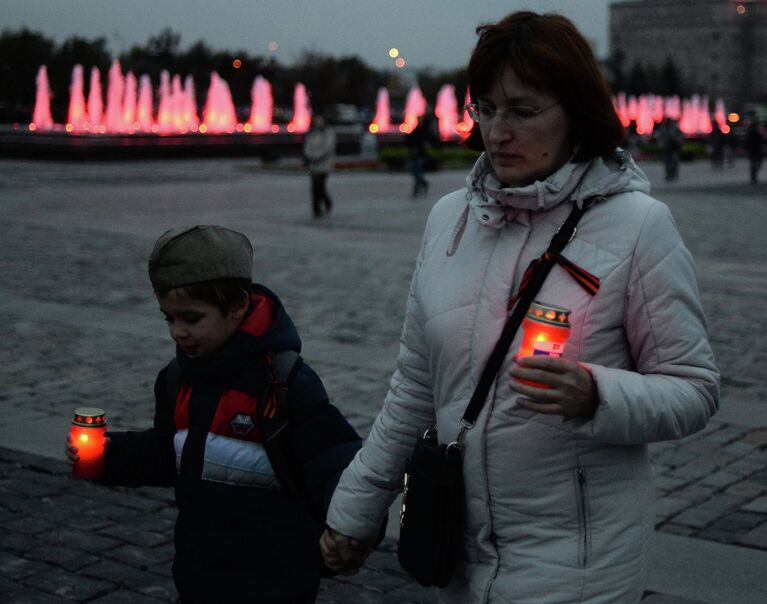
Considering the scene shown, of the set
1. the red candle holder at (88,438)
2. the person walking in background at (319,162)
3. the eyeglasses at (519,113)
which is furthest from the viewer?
the person walking in background at (319,162)

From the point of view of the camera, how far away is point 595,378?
7.73ft

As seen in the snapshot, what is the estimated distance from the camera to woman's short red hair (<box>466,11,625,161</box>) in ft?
8.41

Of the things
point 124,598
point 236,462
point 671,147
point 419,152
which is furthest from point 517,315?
point 671,147

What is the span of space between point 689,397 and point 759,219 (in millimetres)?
20015

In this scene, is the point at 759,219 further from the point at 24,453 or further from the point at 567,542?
the point at 567,542

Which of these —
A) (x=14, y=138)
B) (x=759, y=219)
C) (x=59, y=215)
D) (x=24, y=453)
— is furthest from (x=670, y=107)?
(x=24, y=453)

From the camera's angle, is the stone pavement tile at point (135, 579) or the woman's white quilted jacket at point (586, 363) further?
the stone pavement tile at point (135, 579)

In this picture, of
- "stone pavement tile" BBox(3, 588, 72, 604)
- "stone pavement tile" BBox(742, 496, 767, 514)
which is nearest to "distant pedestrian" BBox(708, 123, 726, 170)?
"stone pavement tile" BBox(742, 496, 767, 514)

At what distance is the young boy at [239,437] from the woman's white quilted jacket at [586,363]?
56 centimetres

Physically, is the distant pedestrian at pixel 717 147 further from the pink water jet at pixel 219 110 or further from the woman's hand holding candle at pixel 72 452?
the woman's hand holding candle at pixel 72 452

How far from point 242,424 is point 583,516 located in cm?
98

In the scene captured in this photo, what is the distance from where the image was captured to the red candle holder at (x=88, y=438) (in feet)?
10.4

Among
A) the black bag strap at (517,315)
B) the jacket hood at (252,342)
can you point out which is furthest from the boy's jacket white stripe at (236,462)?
the black bag strap at (517,315)

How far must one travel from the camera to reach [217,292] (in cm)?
309
